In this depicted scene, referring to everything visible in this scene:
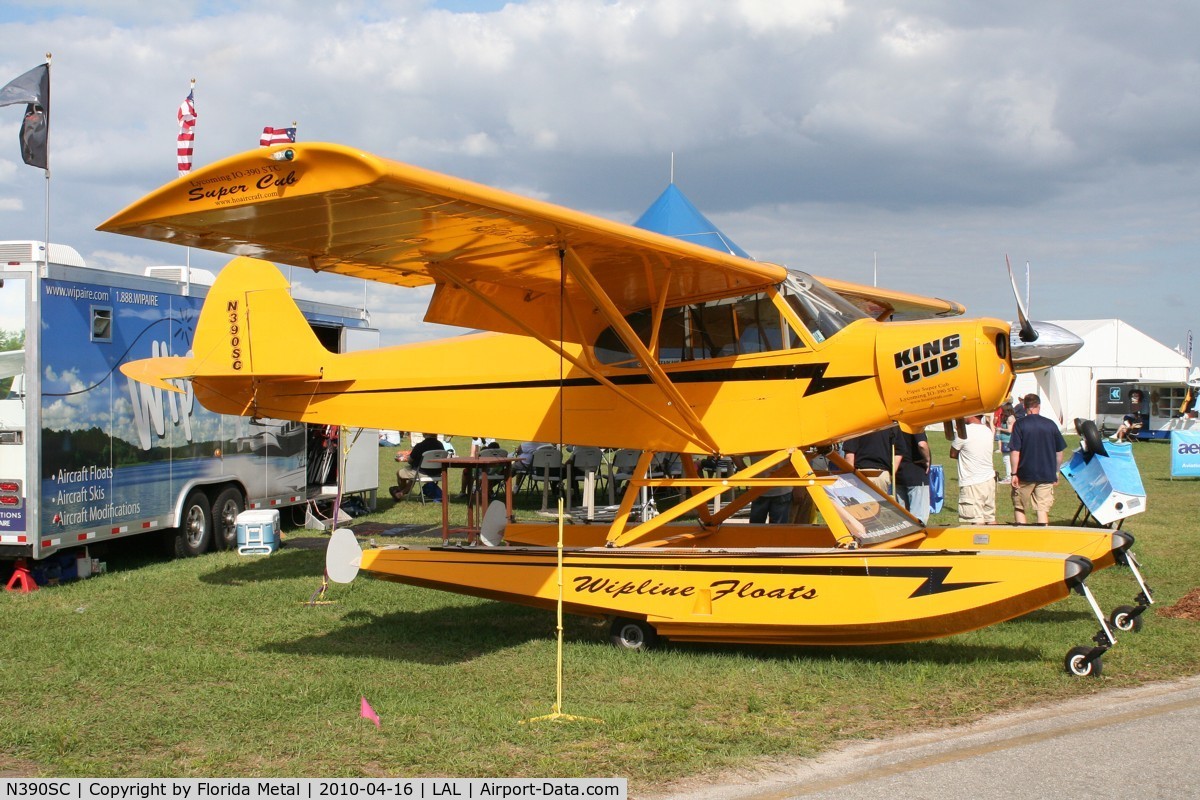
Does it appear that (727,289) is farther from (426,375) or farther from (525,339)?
(426,375)

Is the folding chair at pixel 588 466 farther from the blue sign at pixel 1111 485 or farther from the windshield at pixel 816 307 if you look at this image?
the windshield at pixel 816 307

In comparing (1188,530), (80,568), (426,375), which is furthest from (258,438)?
(1188,530)

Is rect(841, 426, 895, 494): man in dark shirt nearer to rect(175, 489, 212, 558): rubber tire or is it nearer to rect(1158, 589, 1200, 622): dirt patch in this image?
rect(1158, 589, 1200, 622): dirt patch

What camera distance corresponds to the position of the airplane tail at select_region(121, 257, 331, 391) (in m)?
9.74

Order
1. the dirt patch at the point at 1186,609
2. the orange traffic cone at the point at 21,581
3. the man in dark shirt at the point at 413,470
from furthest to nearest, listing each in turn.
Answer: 1. the man in dark shirt at the point at 413,470
2. the orange traffic cone at the point at 21,581
3. the dirt patch at the point at 1186,609

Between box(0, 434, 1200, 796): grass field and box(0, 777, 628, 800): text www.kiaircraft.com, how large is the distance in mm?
144

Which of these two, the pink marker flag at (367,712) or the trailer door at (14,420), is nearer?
the pink marker flag at (367,712)

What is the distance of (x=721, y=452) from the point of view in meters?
7.85

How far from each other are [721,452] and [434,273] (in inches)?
101

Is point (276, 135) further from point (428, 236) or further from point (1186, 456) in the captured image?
point (1186, 456)

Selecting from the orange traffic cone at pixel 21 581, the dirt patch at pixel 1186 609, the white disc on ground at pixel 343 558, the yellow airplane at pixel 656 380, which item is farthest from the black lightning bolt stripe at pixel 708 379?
the orange traffic cone at pixel 21 581

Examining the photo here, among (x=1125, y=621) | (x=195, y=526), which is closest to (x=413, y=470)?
(x=195, y=526)

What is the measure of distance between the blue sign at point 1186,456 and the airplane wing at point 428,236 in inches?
680

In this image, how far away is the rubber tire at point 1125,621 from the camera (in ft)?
24.1
